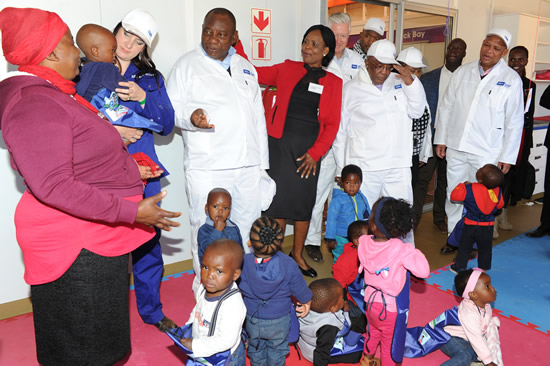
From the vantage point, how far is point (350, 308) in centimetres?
262

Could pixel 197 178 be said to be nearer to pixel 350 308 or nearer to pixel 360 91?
pixel 350 308

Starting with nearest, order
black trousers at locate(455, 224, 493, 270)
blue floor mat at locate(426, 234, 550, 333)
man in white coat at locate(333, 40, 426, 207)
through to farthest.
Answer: blue floor mat at locate(426, 234, 550, 333), man in white coat at locate(333, 40, 426, 207), black trousers at locate(455, 224, 493, 270)

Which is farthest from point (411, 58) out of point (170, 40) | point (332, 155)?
point (170, 40)

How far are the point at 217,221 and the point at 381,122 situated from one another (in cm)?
153

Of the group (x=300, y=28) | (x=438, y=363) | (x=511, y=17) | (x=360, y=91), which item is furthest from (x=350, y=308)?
(x=511, y=17)

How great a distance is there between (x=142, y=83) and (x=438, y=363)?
2323mm

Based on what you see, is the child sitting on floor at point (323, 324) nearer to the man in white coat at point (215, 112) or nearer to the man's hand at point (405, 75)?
the man in white coat at point (215, 112)

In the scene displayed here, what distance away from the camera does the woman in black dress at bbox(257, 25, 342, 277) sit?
3.25 meters

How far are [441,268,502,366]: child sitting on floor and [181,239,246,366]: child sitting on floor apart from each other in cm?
129

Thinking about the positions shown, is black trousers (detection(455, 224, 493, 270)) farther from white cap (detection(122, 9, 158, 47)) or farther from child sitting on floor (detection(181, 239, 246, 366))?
white cap (detection(122, 9, 158, 47))

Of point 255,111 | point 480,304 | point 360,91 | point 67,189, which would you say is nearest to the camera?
point 67,189

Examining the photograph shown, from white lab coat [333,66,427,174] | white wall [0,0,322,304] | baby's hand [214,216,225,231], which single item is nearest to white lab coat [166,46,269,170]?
baby's hand [214,216,225,231]

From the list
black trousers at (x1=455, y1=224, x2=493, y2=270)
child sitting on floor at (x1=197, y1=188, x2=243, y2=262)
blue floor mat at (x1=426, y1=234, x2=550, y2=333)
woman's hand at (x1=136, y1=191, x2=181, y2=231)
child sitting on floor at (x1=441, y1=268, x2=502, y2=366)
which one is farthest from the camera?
black trousers at (x1=455, y1=224, x2=493, y2=270)

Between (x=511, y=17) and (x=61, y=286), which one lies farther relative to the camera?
(x=511, y=17)
